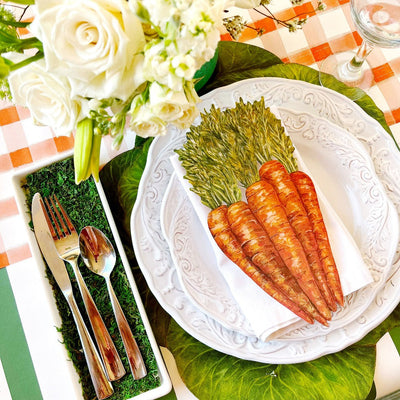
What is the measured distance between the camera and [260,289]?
812 millimetres

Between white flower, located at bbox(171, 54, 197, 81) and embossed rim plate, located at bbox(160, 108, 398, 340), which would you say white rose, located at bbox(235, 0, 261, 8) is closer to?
white flower, located at bbox(171, 54, 197, 81)

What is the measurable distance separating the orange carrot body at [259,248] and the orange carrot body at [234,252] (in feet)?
0.04

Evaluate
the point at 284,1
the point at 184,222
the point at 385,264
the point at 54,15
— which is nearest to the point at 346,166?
the point at 385,264

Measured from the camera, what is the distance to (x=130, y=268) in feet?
2.84

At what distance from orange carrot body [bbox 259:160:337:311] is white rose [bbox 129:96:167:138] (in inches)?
13.4

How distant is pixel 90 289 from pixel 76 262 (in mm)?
62

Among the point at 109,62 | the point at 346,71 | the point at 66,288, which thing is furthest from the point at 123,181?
the point at 346,71

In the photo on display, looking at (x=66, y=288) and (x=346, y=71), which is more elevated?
(x=346, y=71)

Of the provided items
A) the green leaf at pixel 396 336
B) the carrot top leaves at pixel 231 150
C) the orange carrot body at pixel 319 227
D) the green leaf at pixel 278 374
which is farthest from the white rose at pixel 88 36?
the green leaf at pixel 396 336

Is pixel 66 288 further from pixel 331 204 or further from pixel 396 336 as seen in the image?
pixel 396 336

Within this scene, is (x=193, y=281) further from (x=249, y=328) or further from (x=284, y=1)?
(x=284, y=1)

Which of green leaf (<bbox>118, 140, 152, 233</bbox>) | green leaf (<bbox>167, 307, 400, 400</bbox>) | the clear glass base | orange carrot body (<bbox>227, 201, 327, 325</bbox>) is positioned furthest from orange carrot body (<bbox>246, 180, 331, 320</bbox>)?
the clear glass base

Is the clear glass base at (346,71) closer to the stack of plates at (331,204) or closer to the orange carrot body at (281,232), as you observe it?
the stack of plates at (331,204)

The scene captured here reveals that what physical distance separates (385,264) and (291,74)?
0.48 m
